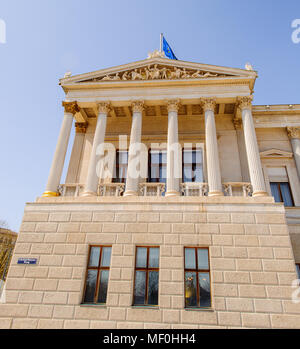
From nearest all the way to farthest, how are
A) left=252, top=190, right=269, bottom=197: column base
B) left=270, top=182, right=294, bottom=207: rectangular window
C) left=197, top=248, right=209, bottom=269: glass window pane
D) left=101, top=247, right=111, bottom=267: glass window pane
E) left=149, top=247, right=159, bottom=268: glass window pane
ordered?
left=197, top=248, right=209, bottom=269: glass window pane, left=149, top=247, right=159, bottom=268: glass window pane, left=101, top=247, right=111, bottom=267: glass window pane, left=252, top=190, right=269, bottom=197: column base, left=270, top=182, right=294, bottom=207: rectangular window

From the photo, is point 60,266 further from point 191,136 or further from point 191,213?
point 191,136

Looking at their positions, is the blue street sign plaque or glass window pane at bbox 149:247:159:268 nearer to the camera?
glass window pane at bbox 149:247:159:268

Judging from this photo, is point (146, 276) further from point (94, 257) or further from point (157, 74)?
point (157, 74)

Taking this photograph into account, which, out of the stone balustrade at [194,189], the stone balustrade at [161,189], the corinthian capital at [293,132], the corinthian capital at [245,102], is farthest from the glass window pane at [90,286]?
the corinthian capital at [293,132]

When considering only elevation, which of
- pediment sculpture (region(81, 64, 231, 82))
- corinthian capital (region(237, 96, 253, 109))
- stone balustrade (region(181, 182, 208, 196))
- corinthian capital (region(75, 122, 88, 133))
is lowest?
stone balustrade (region(181, 182, 208, 196))

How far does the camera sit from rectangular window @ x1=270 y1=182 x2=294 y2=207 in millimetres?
14523

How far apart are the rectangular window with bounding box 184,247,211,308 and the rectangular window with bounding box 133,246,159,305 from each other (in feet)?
4.06

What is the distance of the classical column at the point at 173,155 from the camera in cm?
1155

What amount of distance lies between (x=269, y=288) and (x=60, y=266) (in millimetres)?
8312

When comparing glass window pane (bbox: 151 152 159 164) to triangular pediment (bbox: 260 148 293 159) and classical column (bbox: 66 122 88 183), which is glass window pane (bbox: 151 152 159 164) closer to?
classical column (bbox: 66 122 88 183)

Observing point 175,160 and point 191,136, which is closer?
point 175,160

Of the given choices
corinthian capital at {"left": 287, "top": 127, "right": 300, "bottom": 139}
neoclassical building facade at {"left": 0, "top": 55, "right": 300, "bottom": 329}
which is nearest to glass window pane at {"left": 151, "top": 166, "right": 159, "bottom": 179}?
neoclassical building facade at {"left": 0, "top": 55, "right": 300, "bottom": 329}
